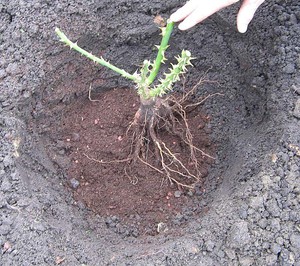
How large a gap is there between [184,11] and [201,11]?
0.05m

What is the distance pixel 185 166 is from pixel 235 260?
1.74 feet

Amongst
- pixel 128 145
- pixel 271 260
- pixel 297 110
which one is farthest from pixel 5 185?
pixel 297 110

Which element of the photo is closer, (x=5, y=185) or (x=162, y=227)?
(x=5, y=185)

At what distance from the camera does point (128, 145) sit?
174 centimetres

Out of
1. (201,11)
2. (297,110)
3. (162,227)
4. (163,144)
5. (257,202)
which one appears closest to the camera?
(201,11)

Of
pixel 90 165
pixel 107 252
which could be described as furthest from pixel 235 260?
pixel 90 165

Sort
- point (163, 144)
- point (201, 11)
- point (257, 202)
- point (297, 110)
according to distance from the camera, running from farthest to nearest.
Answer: point (163, 144)
point (297, 110)
point (257, 202)
point (201, 11)

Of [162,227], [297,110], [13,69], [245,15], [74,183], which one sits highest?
[245,15]

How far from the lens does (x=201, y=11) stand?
122 centimetres

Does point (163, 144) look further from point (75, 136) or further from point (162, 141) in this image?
point (75, 136)

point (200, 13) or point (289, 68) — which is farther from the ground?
point (200, 13)

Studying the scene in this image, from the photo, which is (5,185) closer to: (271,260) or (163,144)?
(163,144)

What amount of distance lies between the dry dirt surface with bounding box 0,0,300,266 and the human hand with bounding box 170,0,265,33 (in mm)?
353

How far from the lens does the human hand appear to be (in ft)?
3.97
